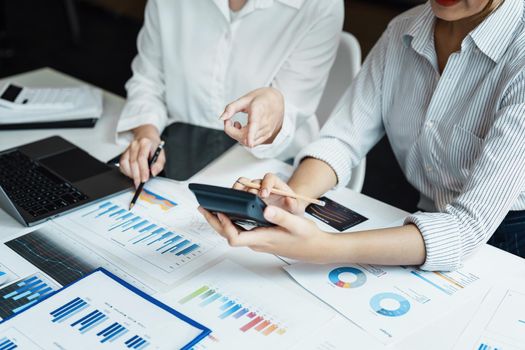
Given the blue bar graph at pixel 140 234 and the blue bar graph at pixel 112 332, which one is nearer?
the blue bar graph at pixel 112 332

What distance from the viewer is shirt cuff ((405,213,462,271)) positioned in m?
1.01

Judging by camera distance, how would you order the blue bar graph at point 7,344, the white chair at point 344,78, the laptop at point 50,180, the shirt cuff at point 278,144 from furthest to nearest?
the white chair at point 344,78 < the shirt cuff at point 278,144 < the laptop at point 50,180 < the blue bar graph at point 7,344

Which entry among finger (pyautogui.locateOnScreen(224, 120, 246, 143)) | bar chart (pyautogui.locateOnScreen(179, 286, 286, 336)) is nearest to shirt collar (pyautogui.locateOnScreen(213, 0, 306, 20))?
finger (pyautogui.locateOnScreen(224, 120, 246, 143))

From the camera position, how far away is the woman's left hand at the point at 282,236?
0.91m

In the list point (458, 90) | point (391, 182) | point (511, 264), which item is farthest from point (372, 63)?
point (391, 182)

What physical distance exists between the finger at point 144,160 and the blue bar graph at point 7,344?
0.49 metres

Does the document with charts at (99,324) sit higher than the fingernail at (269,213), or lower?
lower

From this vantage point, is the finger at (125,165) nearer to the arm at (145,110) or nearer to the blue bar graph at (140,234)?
the arm at (145,110)

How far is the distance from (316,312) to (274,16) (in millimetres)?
858

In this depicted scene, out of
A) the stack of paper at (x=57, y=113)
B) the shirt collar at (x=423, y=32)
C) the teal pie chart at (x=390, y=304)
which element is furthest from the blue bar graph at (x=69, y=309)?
the shirt collar at (x=423, y=32)

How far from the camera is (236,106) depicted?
117cm

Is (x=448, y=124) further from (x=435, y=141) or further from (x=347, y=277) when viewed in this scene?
(x=347, y=277)

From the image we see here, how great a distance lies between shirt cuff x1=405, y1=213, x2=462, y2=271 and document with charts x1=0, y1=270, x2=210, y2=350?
1.36 feet

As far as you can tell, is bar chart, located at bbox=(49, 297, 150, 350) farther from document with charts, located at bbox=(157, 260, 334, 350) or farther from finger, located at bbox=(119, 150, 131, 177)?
finger, located at bbox=(119, 150, 131, 177)
